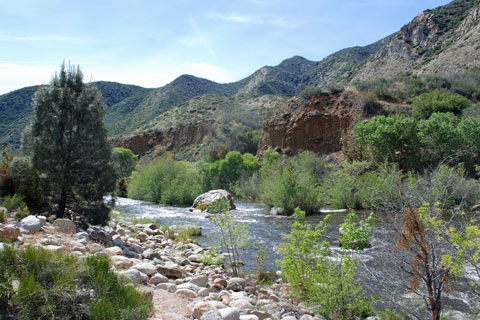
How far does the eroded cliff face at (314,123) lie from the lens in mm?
45719

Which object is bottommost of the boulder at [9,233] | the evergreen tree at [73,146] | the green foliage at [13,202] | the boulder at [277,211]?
the boulder at [277,211]

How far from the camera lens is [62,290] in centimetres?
430

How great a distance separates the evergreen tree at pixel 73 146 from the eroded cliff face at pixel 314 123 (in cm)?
3699

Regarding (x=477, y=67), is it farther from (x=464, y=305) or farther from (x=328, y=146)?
(x=464, y=305)

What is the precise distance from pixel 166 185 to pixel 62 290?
34234 millimetres

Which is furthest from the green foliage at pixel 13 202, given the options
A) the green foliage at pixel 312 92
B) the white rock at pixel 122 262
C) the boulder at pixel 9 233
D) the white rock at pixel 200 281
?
the green foliage at pixel 312 92

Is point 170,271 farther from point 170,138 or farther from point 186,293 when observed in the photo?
point 170,138

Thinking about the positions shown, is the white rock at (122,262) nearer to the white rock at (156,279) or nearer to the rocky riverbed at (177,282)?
the rocky riverbed at (177,282)

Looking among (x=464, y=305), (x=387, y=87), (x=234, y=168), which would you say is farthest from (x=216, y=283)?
(x=387, y=87)

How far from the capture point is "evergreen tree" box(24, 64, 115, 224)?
1192 cm

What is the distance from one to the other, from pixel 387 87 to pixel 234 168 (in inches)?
936

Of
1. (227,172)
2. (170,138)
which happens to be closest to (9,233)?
(227,172)

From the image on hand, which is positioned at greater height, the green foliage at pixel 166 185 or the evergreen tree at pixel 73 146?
the evergreen tree at pixel 73 146

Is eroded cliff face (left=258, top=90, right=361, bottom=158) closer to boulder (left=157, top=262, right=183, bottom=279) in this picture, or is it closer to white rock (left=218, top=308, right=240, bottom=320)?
boulder (left=157, top=262, right=183, bottom=279)
